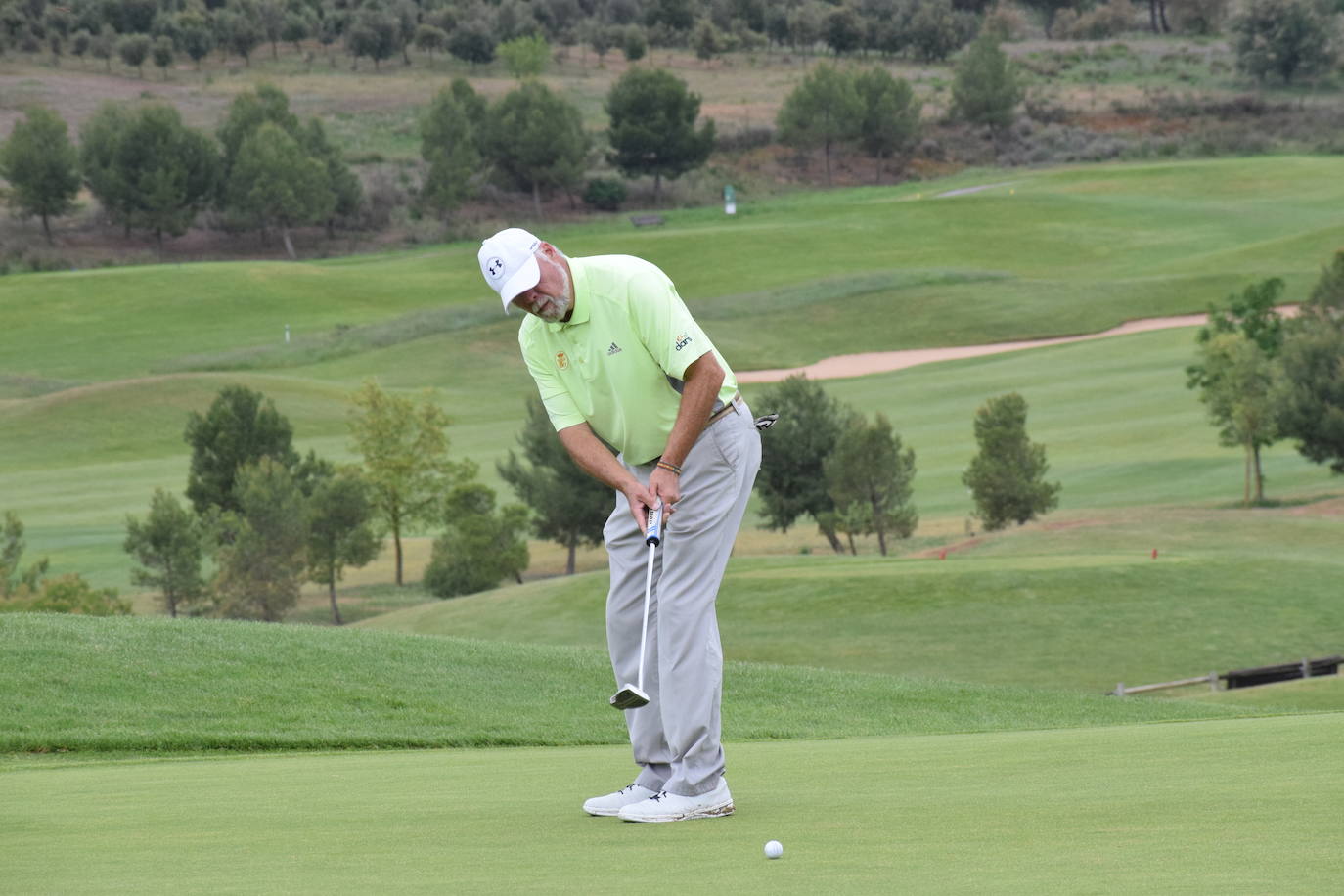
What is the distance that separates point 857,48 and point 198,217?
204 ft

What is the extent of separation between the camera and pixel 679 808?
6.42m

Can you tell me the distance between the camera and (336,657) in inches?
653

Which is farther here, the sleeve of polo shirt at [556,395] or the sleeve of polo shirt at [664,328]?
the sleeve of polo shirt at [556,395]

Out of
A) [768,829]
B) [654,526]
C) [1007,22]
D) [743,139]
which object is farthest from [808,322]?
[1007,22]

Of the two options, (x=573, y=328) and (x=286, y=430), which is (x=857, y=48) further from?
(x=573, y=328)

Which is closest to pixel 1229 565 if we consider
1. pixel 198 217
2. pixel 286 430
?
pixel 286 430

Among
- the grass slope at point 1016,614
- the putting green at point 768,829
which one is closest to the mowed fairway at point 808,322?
the grass slope at point 1016,614

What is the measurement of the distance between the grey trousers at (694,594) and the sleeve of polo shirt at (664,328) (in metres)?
0.39

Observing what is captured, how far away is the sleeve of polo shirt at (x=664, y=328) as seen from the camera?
646 cm

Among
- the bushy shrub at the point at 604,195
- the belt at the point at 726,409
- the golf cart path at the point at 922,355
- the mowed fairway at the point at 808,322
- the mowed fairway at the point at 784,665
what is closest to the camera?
the mowed fairway at the point at 784,665

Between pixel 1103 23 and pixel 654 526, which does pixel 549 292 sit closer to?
pixel 654 526

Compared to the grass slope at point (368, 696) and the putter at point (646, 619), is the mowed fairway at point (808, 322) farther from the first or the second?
the putter at point (646, 619)

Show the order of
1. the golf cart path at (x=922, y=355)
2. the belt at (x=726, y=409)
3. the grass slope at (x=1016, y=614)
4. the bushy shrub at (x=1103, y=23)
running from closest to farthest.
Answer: the belt at (x=726, y=409) → the grass slope at (x=1016, y=614) → the golf cart path at (x=922, y=355) → the bushy shrub at (x=1103, y=23)

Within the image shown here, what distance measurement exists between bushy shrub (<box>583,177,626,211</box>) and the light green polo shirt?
100148 millimetres
